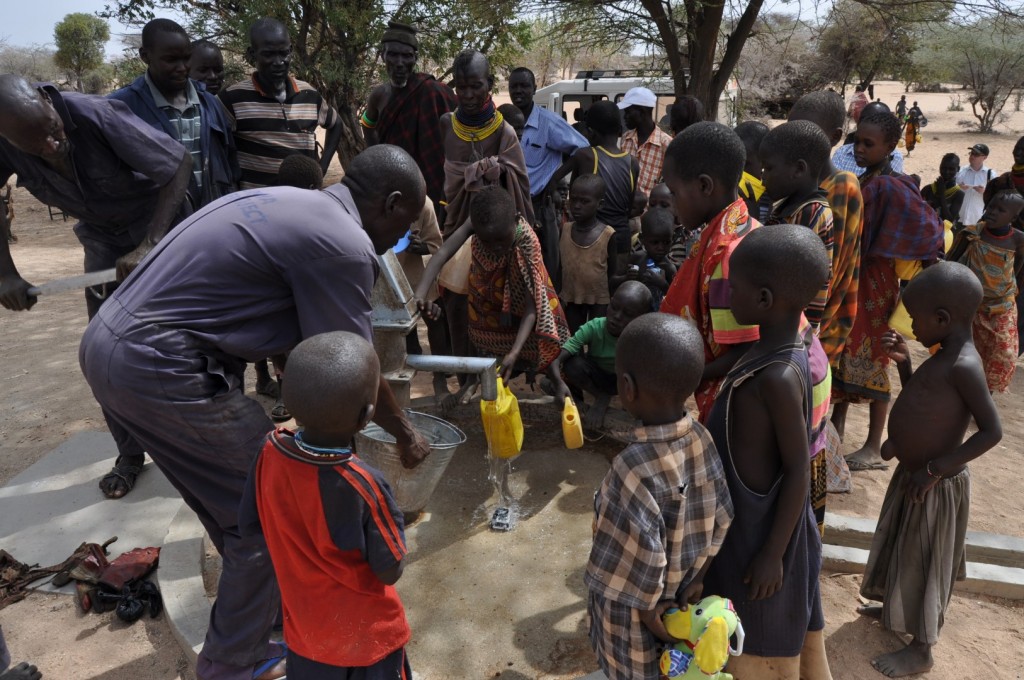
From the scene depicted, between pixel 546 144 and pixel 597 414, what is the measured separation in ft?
6.50

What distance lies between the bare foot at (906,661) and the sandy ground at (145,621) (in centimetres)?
4

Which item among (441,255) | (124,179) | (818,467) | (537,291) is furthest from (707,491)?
(124,179)

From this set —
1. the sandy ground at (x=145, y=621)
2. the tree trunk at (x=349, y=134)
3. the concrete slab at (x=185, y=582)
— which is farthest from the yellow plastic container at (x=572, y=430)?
the tree trunk at (x=349, y=134)

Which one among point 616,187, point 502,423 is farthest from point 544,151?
point 502,423

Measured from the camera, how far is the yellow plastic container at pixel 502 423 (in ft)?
8.82

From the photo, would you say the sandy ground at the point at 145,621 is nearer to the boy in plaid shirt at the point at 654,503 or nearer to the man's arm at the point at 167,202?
the boy in plaid shirt at the point at 654,503

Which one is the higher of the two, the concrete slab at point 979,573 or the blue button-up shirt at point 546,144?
the blue button-up shirt at point 546,144

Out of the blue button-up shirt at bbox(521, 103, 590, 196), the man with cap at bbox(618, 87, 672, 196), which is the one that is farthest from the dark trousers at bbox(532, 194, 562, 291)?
the man with cap at bbox(618, 87, 672, 196)

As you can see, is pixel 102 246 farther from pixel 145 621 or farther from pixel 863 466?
pixel 863 466

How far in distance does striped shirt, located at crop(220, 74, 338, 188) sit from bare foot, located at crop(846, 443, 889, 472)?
10.7 feet

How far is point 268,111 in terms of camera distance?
3881 mm

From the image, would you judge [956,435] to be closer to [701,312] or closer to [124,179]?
[701,312]

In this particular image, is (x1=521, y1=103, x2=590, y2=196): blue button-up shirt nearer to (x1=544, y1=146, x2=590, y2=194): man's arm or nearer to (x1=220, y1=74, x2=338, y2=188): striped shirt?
(x1=544, y1=146, x2=590, y2=194): man's arm

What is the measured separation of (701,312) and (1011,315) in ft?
9.62
